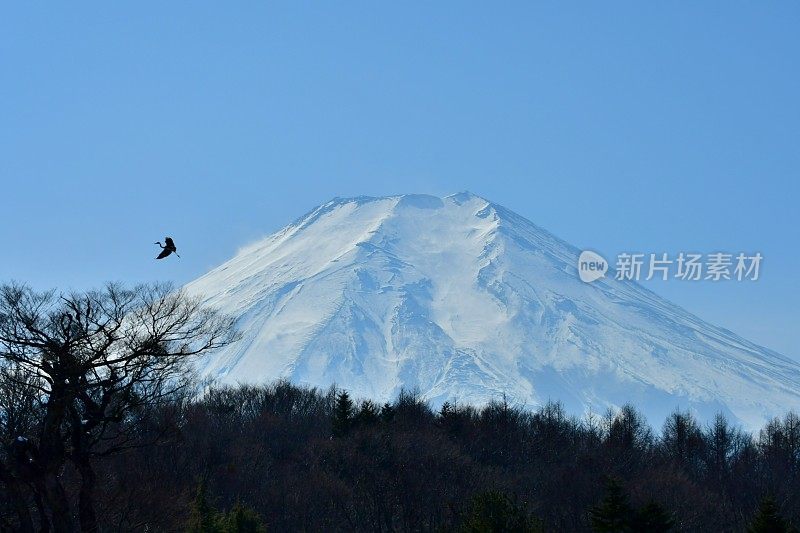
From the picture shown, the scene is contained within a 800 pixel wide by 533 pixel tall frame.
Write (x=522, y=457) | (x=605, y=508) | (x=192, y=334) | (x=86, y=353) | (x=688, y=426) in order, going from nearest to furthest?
(x=86, y=353) → (x=192, y=334) → (x=605, y=508) → (x=522, y=457) → (x=688, y=426)

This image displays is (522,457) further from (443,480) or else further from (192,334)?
(192,334)

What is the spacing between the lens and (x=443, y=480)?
Result: 187 feet

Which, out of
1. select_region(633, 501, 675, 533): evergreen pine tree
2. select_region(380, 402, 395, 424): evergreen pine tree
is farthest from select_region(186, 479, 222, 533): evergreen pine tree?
select_region(380, 402, 395, 424): evergreen pine tree

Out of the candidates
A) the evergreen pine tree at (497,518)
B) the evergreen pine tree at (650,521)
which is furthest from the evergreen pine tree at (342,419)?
the evergreen pine tree at (497,518)

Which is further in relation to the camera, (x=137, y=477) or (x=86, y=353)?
(x=137, y=477)

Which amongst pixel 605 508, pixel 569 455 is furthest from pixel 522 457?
pixel 605 508

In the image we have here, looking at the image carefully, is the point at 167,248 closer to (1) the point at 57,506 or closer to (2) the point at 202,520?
(1) the point at 57,506

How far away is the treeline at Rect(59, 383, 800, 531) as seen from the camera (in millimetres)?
49594

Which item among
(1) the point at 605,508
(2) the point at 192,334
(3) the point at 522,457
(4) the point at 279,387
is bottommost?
(1) the point at 605,508

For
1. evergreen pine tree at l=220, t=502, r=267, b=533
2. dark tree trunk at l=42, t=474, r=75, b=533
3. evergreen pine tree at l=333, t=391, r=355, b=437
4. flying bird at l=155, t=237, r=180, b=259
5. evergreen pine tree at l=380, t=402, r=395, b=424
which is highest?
evergreen pine tree at l=380, t=402, r=395, b=424

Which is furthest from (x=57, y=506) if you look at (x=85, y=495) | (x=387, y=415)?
(x=387, y=415)

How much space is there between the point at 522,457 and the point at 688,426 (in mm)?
27327

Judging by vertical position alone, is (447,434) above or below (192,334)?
above

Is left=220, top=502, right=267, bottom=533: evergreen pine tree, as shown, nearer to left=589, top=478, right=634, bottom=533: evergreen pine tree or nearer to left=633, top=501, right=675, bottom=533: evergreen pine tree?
left=589, top=478, right=634, bottom=533: evergreen pine tree
